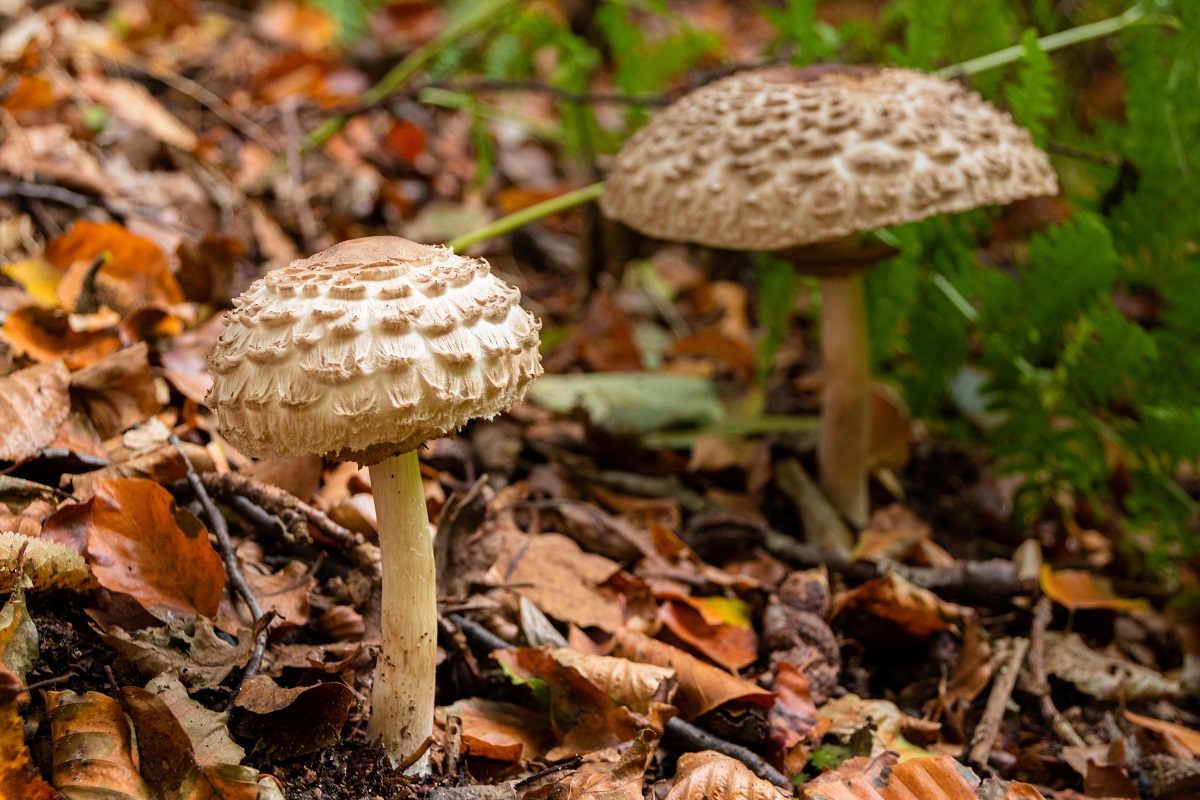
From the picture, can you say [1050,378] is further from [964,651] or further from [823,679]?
[823,679]

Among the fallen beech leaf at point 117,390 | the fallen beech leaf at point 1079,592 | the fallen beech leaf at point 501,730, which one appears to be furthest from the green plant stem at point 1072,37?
the fallen beech leaf at point 117,390

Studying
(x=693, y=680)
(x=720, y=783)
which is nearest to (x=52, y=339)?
(x=693, y=680)

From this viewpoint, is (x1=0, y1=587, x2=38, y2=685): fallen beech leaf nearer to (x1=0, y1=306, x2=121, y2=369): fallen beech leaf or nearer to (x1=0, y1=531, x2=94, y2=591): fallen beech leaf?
(x1=0, y1=531, x2=94, y2=591): fallen beech leaf

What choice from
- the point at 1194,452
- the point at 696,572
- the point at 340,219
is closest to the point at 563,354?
the point at 340,219

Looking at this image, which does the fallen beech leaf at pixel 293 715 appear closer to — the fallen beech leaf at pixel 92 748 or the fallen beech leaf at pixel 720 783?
the fallen beech leaf at pixel 92 748

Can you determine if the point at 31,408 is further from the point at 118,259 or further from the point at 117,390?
the point at 118,259
